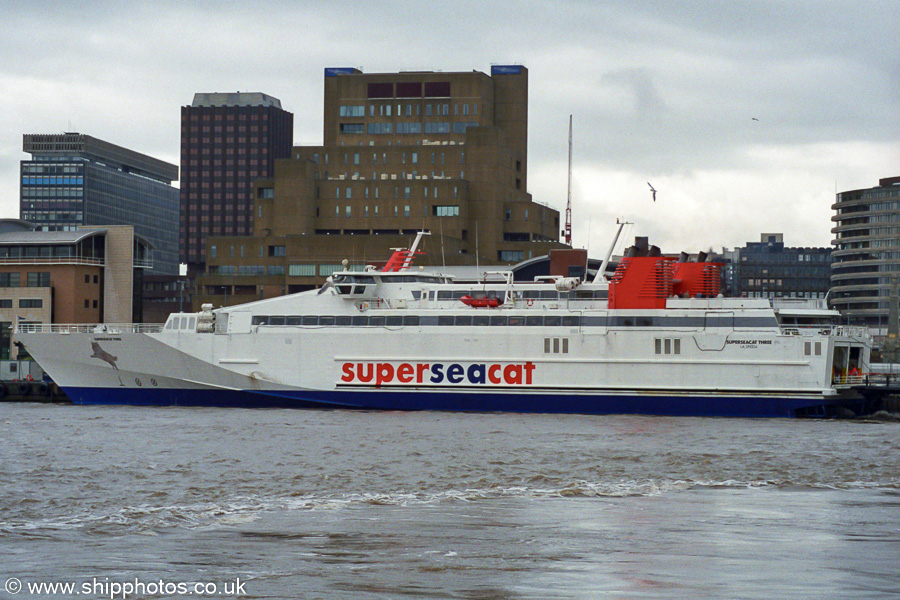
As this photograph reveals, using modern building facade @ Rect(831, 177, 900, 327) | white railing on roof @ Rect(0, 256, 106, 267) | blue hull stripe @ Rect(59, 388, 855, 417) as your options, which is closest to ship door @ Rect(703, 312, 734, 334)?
blue hull stripe @ Rect(59, 388, 855, 417)

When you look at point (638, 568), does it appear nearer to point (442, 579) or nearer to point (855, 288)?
point (442, 579)

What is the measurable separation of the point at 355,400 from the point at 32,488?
23.3 metres

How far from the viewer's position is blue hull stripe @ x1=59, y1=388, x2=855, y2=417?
139ft

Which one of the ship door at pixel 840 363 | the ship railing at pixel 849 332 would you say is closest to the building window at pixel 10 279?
the ship railing at pixel 849 332

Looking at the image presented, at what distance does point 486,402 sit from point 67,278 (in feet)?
152

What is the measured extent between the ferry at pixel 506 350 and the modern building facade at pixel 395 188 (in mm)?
43749

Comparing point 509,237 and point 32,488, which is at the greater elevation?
point 509,237

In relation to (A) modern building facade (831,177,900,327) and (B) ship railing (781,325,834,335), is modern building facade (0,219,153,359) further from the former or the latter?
(A) modern building facade (831,177,900,327)

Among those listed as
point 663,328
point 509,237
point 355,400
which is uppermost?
point 509,237

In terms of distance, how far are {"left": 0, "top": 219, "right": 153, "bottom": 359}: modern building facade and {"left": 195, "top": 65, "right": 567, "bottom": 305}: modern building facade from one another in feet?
30.8

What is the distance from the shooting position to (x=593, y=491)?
22.5 metres

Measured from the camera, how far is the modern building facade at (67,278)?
79.2 metres

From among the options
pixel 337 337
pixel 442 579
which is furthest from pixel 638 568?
pixel 337 337

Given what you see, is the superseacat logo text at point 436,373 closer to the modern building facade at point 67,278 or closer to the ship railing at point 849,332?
the ship railing at point 849,332
